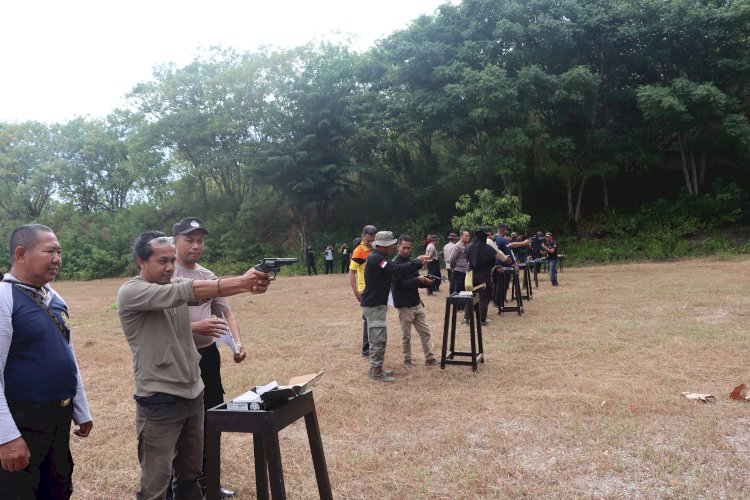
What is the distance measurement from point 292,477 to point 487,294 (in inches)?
245

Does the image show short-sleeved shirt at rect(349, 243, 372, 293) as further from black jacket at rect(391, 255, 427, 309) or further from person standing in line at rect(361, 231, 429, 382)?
person standing in line at rect(361, 231, 429, 382)

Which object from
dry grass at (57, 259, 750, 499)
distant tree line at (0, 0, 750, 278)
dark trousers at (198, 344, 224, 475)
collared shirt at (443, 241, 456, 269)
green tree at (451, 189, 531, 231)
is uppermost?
distant tree line at (0, 0, 750, 278)


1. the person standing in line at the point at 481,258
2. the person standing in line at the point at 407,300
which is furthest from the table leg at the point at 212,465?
the person standing in line at the point at 481,258

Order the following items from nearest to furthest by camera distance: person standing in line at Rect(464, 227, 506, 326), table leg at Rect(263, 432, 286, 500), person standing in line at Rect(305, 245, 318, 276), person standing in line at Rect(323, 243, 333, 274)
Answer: table leg at Rect(263, 432, 286, 500) → person standing in line at Rect(464, 227, 506, 326) → person standing in line at Rect(323, 243, 333, 274) → person standing in line at Rect(305, 245, 318, 276)

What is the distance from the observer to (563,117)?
23922mm

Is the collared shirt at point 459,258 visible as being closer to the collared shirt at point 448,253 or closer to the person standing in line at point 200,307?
the collared shirt at point 448,253

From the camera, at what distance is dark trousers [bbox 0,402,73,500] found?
8.33ft

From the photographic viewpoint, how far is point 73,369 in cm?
279

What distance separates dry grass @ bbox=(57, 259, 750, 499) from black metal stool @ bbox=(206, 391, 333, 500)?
3.72 ft

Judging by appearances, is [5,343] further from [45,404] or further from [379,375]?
[379,375]

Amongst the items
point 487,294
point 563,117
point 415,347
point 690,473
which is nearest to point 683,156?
point 563,117

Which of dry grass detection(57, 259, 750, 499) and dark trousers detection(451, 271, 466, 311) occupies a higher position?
dark trousers detection(451, 271, 466, 311)

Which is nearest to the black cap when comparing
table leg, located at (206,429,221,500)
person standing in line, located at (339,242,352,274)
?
table leg, located at (206,429,221,500)

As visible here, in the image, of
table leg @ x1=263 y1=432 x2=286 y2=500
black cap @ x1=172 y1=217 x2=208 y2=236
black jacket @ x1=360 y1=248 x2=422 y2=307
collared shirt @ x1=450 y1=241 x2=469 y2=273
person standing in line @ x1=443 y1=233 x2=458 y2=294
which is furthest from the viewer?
person standing in line @ x1=443 y1=233 x2=458 y2=294
